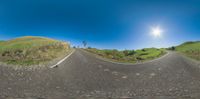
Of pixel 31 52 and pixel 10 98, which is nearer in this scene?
pixel 10 98

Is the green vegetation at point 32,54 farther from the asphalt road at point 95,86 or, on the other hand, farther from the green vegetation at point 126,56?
the green vegetation at point 126,56

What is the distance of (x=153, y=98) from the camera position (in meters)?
6.78

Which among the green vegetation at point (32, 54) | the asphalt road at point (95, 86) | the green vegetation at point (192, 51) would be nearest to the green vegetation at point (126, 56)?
the green vegetation at point (192, 51)

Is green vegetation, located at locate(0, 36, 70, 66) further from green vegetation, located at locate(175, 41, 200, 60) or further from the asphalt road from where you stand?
green vegetation, located at locate(175, 41, 200, 60)

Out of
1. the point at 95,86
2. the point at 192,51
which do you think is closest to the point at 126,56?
the point at 95,86

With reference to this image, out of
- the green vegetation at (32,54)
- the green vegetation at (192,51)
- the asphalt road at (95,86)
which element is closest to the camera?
the asphalt road at (95,86)

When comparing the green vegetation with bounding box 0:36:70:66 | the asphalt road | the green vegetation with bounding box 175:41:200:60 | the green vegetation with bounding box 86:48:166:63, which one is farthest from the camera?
the green vegetation with bounding box 175:41:200:60

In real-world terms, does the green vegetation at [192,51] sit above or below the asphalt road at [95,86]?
above

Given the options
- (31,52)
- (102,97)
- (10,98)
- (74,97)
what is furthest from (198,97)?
(31,52)

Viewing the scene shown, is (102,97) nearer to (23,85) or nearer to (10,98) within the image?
(10,98)

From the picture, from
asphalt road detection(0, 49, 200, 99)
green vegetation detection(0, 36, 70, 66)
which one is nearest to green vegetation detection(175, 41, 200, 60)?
asphalt road detection(0, 49, 200, 99)

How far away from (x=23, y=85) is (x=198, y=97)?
872cm

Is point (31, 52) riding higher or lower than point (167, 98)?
higher

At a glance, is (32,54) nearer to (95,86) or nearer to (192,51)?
(95,86)
